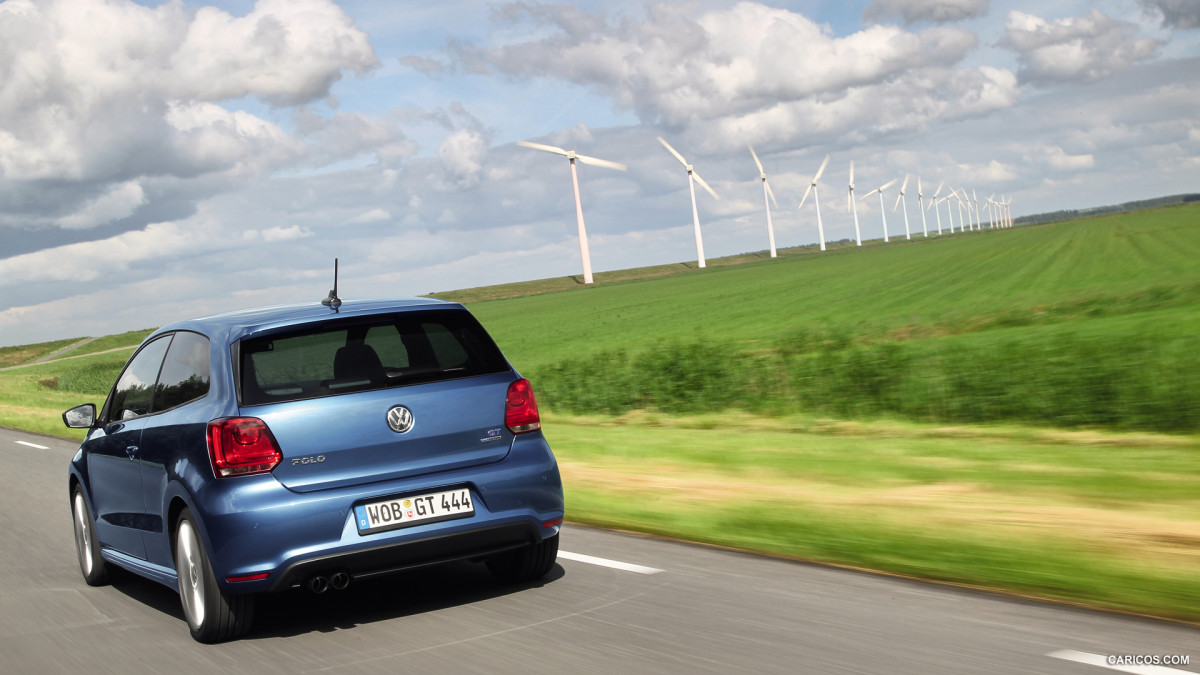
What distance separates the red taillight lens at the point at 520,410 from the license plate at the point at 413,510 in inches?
17.6

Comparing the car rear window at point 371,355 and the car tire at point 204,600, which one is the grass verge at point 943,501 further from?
the car tire at point 204,600

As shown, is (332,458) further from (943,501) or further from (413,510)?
(943,501)

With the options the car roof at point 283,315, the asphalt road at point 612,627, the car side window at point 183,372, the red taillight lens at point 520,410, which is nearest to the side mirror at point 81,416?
the car side window at point 183,372

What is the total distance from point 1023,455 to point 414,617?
22.9 ft

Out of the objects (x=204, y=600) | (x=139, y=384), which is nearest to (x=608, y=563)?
(x=204, y=600)

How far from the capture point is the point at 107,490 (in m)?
6.86

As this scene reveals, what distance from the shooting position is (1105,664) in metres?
4.12

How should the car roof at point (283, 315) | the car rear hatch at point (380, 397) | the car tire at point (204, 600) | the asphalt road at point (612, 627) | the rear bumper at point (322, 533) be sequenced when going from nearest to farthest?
the asphalt road at point (612, 627)
the rear bumper at point (322, 533)
the car rear hatch at point (380, 397)
the car tire at point (204, 600)
the car roof at point (283, 315)

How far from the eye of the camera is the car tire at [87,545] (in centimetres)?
722

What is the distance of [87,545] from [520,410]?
3.56m

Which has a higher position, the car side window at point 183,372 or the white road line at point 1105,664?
the car side window at point 183,372

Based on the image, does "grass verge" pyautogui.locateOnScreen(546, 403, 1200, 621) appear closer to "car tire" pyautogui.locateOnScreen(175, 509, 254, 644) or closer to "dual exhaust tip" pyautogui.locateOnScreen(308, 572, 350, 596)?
"dual exhaust tip" pyautogui.locateOnScreen(308, 572, 350, 596)

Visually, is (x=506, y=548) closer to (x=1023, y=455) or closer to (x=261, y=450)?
(x=261, y=450)

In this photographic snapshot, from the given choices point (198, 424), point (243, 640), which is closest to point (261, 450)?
point (198, 424)
